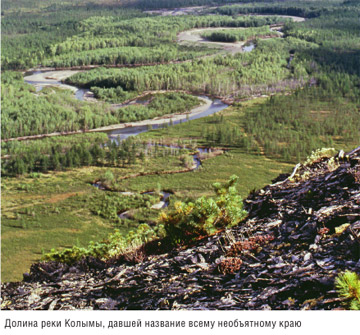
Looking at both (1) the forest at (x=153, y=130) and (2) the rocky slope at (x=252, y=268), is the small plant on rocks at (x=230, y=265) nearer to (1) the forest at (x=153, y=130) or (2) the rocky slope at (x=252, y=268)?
(2) the rocky slope at (x=252, y=268)

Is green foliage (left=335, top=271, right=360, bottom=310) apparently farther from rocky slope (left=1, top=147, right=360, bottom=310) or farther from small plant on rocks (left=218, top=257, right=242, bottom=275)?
small plant on rocks (left=218, top=257, right=242, bottom=275)

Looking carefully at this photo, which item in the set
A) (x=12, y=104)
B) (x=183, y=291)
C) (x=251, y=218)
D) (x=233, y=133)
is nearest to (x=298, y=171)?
(x=251, y=218)

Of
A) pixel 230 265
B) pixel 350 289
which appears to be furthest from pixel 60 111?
pixel 350 289

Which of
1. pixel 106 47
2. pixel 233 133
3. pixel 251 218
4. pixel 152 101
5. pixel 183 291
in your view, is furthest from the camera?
pixel 106 47

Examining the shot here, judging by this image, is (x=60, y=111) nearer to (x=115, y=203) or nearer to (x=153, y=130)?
(x=153, y=130)

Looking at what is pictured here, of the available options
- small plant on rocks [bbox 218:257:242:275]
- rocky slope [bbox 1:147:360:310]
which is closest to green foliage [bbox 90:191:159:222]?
rocky slope [bbox 1:147:360:310]
